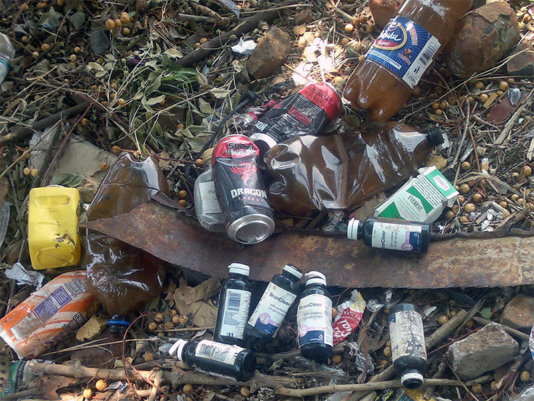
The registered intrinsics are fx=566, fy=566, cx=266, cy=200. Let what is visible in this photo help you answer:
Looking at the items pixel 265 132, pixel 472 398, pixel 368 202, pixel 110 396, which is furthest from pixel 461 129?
pixel 110 396

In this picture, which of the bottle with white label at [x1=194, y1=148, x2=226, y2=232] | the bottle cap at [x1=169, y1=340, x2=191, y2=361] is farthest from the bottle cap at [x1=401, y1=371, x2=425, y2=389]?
the bottle with white label at [x1=194, y1=148, x2=226, y2=232]

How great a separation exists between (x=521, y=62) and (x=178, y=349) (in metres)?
2.01

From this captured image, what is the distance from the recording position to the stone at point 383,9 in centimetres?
275

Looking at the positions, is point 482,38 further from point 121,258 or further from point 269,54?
point 121,258

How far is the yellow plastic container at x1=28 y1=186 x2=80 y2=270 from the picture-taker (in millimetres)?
2562

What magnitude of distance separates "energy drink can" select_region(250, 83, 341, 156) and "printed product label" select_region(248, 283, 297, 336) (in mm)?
706

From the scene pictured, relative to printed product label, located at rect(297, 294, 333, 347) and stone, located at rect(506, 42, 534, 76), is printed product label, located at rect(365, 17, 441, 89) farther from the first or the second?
printed product label, located at rect(297, 294, 333, 347)

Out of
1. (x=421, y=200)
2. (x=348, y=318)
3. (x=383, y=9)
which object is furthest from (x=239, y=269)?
(x=383, y=9)

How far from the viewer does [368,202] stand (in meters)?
2.52

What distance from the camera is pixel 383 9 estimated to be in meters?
2.78

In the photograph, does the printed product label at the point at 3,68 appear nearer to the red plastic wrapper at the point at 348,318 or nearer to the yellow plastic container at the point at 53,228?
the yellow plastic container at the point at 53,228

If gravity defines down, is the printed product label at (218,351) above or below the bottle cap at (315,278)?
below

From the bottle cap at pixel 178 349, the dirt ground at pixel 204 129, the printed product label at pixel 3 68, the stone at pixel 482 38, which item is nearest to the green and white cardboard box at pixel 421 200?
the dirt ground at pixel 204 129

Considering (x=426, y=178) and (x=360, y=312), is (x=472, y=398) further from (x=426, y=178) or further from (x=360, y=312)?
(x=426, y=178)
